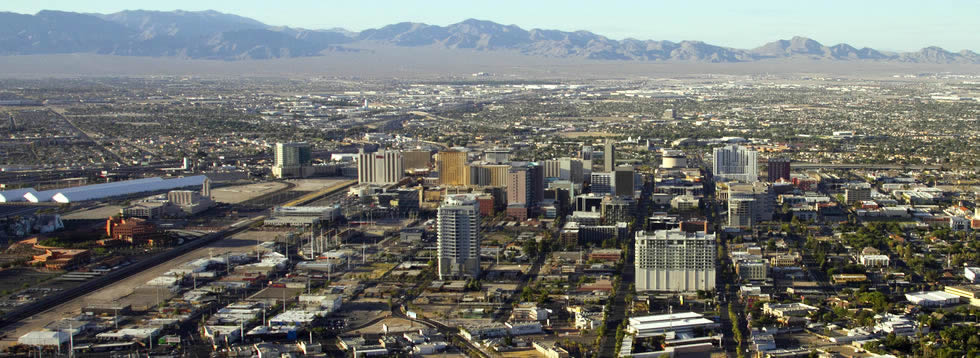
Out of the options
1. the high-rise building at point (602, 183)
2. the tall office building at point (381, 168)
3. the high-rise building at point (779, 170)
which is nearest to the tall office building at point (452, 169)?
the tall office building at point (381, 168)

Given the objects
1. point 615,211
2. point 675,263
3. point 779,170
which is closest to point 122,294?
point 675,263

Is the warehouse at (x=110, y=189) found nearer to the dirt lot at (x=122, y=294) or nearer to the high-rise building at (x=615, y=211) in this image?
the dirt lot at (x=122, y=294)

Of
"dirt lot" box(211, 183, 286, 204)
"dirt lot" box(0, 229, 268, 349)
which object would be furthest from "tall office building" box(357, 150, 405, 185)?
"dirt lot" box(0, 229, 268, 349)

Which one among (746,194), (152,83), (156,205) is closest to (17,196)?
(156,205)

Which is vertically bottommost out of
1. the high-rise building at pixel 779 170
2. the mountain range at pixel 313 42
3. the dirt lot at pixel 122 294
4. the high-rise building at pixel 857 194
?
the dirt lot at pixel 122 294

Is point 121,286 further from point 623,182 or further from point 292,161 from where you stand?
point 292,161
